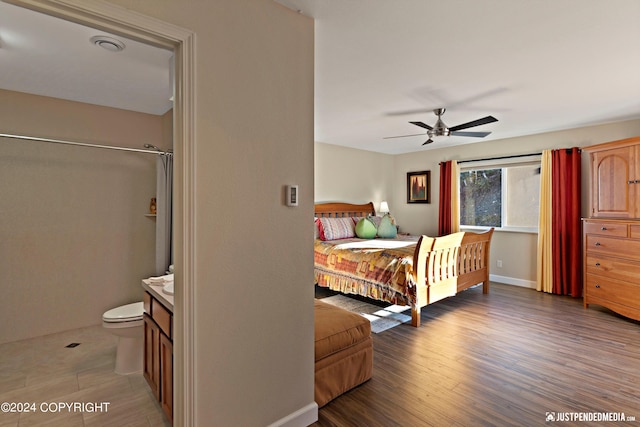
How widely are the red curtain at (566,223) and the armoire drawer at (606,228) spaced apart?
598 mm

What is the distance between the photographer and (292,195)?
1.76 meters

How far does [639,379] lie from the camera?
7.68 feet

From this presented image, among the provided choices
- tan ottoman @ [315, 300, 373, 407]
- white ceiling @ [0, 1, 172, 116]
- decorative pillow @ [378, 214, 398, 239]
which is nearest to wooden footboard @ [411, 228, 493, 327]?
tan ottoman @ [315, 300, 373, 407]

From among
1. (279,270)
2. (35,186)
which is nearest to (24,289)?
(35,186)

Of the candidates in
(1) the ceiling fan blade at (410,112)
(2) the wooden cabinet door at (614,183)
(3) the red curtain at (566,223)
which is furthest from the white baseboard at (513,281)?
(1) the ceiling fan blade at (410,112)

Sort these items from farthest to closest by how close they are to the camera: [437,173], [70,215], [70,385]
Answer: [437,173]
[70,215]
[70,385]

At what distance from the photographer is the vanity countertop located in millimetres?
1759

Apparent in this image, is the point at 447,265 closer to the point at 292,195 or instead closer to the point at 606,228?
the point at 606,228

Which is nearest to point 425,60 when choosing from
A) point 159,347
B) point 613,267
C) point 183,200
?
point 183,200

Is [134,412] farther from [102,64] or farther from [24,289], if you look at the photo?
[102,64]

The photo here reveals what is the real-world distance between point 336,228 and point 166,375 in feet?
11.7

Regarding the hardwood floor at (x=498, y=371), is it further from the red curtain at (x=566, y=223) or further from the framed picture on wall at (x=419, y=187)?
the framed picture on wall at (x=419, y=187)

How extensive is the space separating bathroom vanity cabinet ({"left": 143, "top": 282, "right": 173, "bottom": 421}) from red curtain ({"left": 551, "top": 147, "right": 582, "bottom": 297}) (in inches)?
193

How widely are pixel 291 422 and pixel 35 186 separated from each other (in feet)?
10.2
